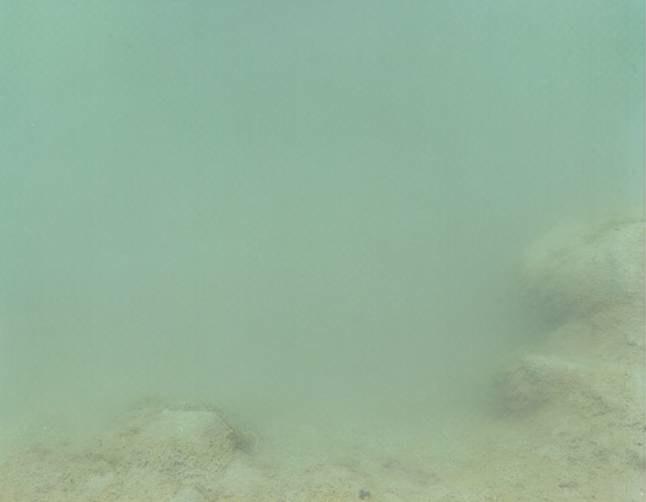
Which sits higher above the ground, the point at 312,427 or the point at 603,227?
the point at 603,227

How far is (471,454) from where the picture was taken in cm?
227

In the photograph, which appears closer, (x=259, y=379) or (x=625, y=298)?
(x=625, y=298)

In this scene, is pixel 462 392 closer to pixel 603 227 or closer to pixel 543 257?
pixel 543 257

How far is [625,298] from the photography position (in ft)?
8.22

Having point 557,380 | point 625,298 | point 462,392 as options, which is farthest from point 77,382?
point 625,298

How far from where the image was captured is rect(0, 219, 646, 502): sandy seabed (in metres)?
2.10

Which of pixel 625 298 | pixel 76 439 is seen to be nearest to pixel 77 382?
pixel 76 439

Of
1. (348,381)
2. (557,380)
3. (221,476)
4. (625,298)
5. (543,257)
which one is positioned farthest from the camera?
(543,257)

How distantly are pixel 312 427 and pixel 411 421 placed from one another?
1.16 feet

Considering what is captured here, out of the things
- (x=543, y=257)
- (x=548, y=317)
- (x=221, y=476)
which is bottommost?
(x=221, y=476)

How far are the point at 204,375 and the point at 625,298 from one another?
1601 millimetres

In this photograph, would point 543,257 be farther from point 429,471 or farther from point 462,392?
point 429,471

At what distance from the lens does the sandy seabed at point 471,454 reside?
82.7 inches

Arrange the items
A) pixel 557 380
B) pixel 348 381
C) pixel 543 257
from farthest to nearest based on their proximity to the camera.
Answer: pixel 543 257
pixel 348 381
pixel 557 380
